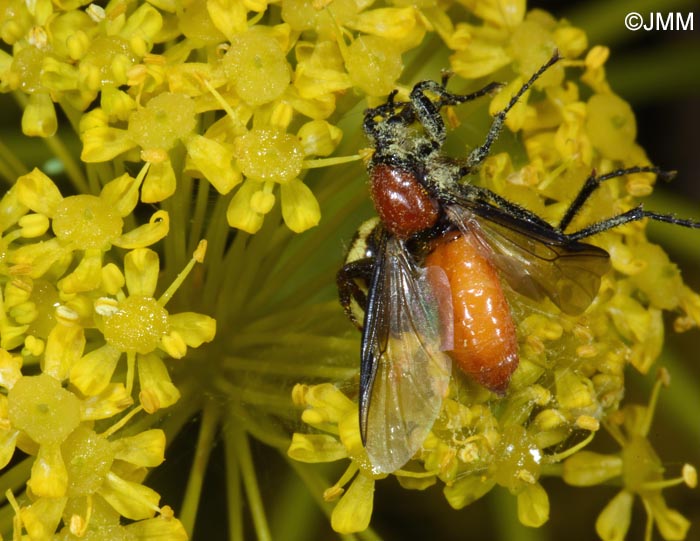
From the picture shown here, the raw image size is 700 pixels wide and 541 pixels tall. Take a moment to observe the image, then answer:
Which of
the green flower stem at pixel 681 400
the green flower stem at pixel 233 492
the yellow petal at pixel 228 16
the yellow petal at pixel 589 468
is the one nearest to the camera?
the yellow petal at pixel 228 16

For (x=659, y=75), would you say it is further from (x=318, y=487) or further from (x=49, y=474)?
(x=49, y=474)

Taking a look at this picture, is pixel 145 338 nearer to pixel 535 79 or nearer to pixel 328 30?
pixel 328 30

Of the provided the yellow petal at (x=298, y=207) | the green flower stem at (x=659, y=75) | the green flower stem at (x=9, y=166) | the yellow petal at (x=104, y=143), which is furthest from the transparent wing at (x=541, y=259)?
the green flower stem at (x=659, y=75)

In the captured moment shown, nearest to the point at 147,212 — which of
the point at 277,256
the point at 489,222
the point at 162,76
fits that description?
the point at 277,256

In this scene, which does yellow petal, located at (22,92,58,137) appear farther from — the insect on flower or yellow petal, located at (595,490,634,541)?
yellow petal, located at (595,490,634,541)

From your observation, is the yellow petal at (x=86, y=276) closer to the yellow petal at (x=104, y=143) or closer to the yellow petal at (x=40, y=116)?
the yellow petal at (x=104, y=143)

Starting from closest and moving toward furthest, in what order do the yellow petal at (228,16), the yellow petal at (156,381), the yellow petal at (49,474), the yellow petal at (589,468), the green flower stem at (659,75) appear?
the yellow petal at (49,474)
the yellow petal at (156,381)
the yellow petal at (228,16)
the yellow petal at (589,468)
the green flower stem at (659,75)

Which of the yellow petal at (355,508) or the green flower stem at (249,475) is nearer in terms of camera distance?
the yellow petal at (355,508)
